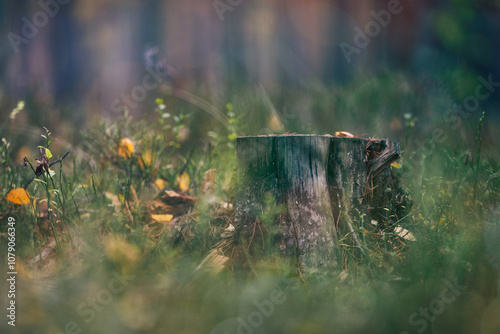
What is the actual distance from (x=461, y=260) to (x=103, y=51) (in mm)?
4789

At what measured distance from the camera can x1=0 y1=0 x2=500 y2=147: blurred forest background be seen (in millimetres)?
4059

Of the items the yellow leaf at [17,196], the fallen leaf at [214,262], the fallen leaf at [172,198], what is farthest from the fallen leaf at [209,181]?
the yellow leaf at [17,196]

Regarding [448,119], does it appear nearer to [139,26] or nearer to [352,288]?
[352,288]

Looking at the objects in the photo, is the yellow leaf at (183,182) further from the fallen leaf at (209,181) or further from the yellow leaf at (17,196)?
the yellow leaf at (17,196)

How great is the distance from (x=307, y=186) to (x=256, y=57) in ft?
10.6

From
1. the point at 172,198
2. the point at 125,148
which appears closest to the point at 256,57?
the point at 125,148

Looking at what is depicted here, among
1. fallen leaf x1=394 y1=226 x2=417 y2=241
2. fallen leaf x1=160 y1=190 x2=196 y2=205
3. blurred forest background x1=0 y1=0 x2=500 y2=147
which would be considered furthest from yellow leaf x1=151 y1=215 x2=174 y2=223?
blurred forest background x1=0 y1=0 x2=500 y2=147

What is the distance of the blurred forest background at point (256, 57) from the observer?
4059 mm

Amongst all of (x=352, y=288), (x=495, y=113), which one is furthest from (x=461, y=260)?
(x=495, y=113)

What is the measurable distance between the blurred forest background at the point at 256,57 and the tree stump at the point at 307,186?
2015 millimetres

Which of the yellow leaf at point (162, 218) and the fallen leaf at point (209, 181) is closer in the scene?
the yellow leaf at point (162, 218)

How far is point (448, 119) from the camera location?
376 centimetres

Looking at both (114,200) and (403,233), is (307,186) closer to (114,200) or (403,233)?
(403,233)

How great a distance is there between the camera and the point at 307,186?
1829mm
